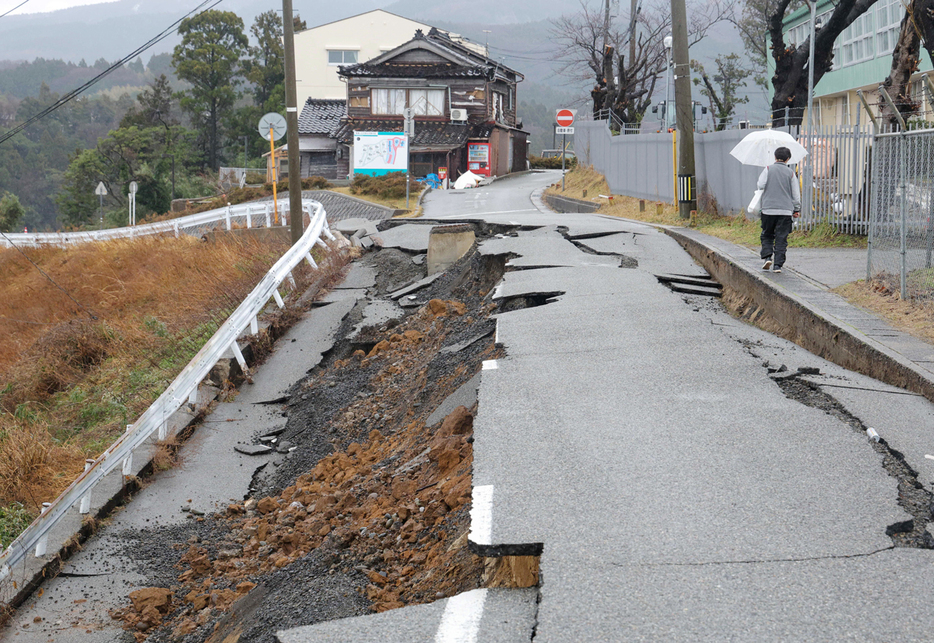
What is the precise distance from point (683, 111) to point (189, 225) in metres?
12.5

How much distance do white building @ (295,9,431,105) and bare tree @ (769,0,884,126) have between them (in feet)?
169

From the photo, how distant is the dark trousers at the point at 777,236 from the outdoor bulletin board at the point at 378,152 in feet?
119

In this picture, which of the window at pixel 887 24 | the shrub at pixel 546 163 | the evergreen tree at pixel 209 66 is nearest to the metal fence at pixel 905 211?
the window at pixel 887 24

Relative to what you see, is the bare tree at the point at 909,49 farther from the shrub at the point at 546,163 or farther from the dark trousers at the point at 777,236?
the shrub at the point at 546,163

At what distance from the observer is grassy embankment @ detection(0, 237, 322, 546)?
8.20m

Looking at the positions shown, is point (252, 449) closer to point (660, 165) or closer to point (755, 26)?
point (660, 165)

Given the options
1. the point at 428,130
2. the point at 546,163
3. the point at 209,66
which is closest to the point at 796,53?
the point at 428,130

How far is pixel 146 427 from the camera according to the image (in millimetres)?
7406

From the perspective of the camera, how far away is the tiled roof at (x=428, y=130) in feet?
165

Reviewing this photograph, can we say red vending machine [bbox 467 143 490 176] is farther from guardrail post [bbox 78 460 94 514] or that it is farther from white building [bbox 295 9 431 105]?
guardrail post [bbox 78 460 94 514]

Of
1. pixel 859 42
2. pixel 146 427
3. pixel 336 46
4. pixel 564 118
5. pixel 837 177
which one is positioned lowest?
pixel 146 427

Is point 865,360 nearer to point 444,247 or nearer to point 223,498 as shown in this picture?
point 223,498

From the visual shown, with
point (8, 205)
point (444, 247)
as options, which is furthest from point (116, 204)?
point (444, 247)

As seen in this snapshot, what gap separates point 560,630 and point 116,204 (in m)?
65.6
